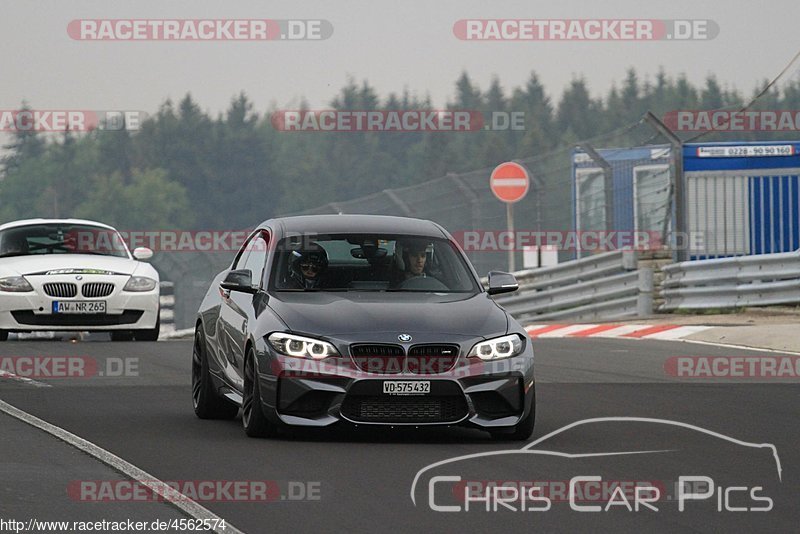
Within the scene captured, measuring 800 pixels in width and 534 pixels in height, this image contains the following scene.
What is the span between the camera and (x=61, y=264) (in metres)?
19.8

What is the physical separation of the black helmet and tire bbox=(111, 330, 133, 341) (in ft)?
33.0

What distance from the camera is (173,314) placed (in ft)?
115

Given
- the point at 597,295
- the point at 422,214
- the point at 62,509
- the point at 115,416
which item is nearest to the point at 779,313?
the point at 597,295

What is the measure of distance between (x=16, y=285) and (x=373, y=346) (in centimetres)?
1067

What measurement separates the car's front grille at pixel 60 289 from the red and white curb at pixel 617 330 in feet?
20.3

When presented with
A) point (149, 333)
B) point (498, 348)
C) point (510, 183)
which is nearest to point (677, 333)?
point (149, 333)

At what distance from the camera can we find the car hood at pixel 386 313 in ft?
32.3

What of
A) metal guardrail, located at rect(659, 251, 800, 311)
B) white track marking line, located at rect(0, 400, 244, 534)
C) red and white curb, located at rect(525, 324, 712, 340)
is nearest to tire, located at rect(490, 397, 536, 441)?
white track marking line, located at rect(0, 400, 244, 534)

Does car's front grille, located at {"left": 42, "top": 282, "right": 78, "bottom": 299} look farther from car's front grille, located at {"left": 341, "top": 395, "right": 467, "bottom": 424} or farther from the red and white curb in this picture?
car's front grille, located at {"left": 341, "top": 395, "right": 467, "bottom": 424}

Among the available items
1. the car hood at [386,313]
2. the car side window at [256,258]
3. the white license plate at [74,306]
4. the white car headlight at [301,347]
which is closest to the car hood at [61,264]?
the white license plate at [74,306]

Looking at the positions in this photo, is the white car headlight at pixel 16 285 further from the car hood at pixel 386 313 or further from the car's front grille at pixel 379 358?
the car's front grille at pixel 379 358

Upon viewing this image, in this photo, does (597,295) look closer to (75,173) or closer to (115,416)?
(115,416)

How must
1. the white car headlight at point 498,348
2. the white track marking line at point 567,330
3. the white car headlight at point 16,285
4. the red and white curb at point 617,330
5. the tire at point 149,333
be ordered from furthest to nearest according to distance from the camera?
the white track marking line at point 567,330
the red and white curb at point 617,330
the tire at point 149,333
the white car headlight at point 16,285
the white car headlight at point 498,348

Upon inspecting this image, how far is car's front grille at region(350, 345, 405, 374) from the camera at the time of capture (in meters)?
9.70
